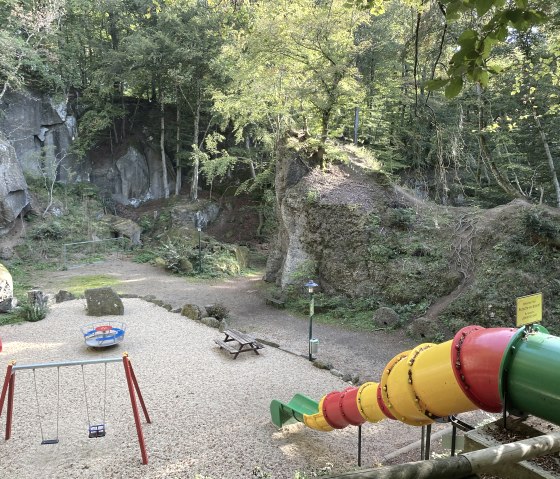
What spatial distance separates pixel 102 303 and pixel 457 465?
12501 mm

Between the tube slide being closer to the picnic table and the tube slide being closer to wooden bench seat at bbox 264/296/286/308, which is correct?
the picnic table

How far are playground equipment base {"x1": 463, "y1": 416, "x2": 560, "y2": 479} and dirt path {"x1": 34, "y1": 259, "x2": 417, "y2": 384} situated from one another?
6.26 meters

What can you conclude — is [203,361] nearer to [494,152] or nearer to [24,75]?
[494,152]

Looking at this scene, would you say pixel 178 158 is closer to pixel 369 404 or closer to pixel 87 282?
pixel 87 282

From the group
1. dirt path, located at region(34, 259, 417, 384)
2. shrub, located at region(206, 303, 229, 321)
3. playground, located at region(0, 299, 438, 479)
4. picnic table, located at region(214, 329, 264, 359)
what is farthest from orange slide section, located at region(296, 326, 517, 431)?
shrub, located at region(206, 303, 229, 321)

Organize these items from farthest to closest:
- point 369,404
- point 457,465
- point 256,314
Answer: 1. point 256,314
2. point 369,404
3. point 457,465

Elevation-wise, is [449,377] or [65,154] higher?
[65,154]

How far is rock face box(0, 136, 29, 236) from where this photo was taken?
65.3ft

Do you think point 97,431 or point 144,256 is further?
point 144,256

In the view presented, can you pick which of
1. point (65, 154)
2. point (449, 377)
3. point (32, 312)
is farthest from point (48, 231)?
point (449, 377)

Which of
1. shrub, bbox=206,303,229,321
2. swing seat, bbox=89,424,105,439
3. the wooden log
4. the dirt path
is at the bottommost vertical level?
the dirt path

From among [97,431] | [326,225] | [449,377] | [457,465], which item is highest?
[457,465]

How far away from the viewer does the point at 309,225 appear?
599 inches

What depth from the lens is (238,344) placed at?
9.90 m
